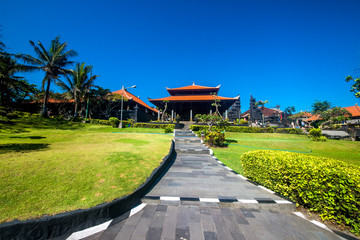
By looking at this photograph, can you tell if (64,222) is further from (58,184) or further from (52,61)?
(52,61)

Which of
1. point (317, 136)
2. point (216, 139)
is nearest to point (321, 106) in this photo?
point (317, 136)

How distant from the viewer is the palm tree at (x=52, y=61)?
56.9ft

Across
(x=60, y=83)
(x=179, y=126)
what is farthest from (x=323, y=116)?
(x=60, y=83)

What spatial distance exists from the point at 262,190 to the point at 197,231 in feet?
8.50

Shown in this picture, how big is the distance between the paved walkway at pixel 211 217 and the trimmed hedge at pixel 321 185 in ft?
1.03

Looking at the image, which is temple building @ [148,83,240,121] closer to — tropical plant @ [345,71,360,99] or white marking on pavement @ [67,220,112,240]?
tropical plant @ [345,71,360,99]

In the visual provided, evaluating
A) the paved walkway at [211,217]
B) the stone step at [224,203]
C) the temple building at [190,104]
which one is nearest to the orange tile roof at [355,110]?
the temple building at [190,104]

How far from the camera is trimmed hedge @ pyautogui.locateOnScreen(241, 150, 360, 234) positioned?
7.16 feet

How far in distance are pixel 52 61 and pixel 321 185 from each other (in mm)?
27585

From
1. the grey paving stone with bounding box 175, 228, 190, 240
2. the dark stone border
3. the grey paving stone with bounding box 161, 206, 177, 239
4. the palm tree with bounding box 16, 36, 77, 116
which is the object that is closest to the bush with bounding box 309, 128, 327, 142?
the grey paving stone with bounding box 161, 206, 177, 239

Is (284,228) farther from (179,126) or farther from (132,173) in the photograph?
(179,126)

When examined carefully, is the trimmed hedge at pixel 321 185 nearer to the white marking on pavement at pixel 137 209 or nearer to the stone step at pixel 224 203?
the stone step at pixel 224 203

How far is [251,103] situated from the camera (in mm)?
28609

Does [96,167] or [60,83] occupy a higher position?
[60,83]
